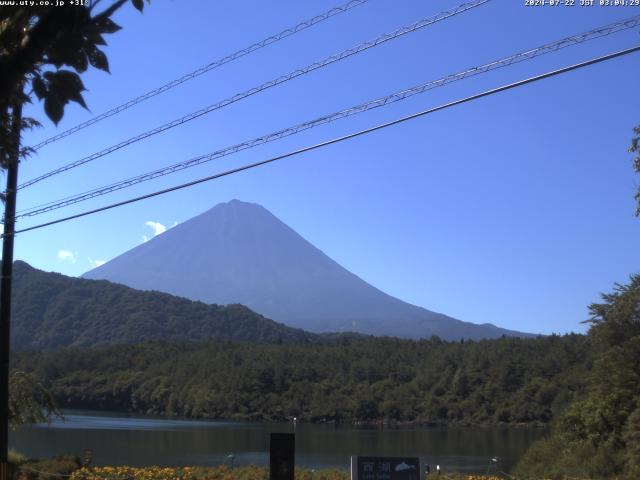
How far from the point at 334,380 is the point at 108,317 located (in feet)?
275

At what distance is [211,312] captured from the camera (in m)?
168

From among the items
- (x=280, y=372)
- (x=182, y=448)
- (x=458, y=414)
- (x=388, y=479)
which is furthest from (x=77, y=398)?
(x=388, y=479)

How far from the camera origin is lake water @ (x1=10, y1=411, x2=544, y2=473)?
3462 centimetres

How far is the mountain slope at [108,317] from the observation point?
156 metres

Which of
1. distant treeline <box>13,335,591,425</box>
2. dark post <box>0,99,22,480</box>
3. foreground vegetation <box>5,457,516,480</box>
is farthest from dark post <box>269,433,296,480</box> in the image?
distant treeline <box>13,335,591,425</box>

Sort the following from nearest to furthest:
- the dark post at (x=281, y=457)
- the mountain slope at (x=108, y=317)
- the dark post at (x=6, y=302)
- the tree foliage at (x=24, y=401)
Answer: the dark post at (x=281, y=457) < the dark post at (x=6, y=302) < the tree foliage at (x=24, y=401) < the mountain slope at (x=108, y=317)

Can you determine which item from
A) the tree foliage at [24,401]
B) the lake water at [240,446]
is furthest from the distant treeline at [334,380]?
the tree foliage at [24,401]

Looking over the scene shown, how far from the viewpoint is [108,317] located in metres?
161

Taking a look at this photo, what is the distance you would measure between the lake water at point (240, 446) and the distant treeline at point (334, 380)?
10805mm

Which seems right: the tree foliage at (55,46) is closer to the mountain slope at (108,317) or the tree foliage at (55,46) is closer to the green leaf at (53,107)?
the green leaf at (53,107)

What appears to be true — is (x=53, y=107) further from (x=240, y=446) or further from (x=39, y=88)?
(x=240, y=446)

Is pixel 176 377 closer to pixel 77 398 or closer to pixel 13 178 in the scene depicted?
pixel 77 398

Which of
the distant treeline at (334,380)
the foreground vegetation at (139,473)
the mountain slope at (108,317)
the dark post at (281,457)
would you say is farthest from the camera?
the mountain slope at (108,317)

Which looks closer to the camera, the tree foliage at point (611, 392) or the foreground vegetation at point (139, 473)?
the foreground vegetation at point (139, 473)
